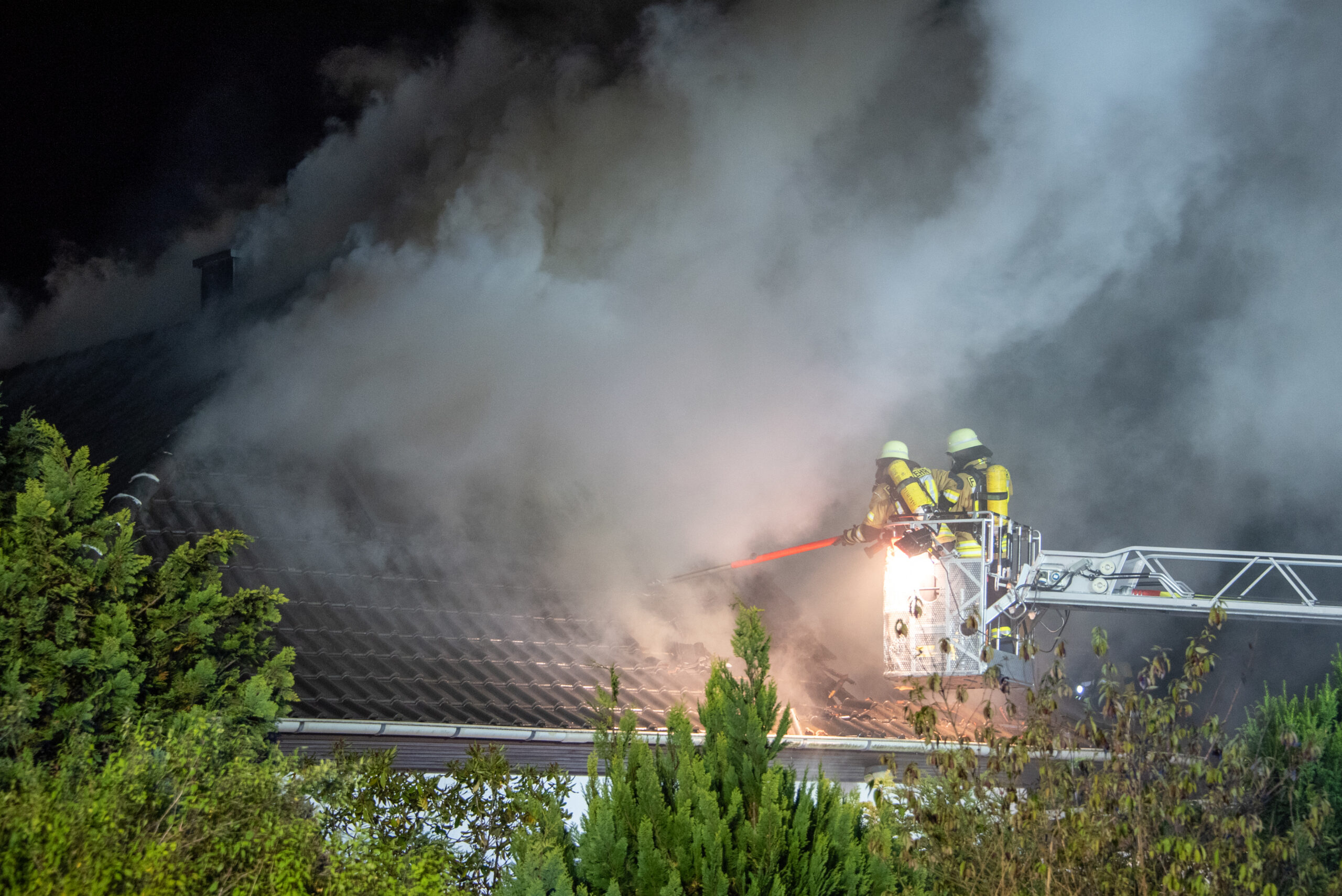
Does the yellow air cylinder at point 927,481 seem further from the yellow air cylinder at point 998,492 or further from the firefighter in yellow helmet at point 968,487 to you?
the yellow air cylinder at point 998,492

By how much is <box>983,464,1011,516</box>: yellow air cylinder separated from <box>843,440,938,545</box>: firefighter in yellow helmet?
516 millimetres

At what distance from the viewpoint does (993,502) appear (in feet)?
33.4

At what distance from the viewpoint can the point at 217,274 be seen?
51.9ft

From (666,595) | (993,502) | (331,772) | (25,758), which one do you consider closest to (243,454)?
(666,595)

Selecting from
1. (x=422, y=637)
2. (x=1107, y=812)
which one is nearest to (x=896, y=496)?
(x=422, y=637)

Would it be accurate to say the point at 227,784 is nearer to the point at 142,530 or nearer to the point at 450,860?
the point at 450,860

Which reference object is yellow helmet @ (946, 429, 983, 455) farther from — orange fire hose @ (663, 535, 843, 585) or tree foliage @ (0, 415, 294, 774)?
tree foliage @ (0, 415, 294, 774)

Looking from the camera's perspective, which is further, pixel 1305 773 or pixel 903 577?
pixel 903 577

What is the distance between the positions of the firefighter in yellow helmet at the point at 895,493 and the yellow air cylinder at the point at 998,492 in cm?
52

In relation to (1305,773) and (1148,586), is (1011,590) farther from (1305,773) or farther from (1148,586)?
(1305,773)

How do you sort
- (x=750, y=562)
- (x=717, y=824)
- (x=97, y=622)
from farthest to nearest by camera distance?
(x=750, y=562), (x=97, y=622), (x=717, y=824)

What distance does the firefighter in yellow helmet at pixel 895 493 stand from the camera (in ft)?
33.4

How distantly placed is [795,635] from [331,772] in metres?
6.56

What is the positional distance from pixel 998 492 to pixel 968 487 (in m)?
0.32
